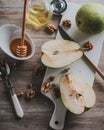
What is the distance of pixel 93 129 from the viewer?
970mm

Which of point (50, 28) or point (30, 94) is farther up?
point (50, 28)

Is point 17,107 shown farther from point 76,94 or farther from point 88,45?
point 88,45

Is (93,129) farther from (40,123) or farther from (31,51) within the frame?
(31,51)

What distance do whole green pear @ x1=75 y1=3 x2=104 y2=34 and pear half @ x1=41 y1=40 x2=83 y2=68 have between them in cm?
6

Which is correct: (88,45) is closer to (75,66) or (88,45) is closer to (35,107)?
(75,66)

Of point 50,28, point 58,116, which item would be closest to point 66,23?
point 50,28

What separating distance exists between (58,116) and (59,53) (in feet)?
0.55

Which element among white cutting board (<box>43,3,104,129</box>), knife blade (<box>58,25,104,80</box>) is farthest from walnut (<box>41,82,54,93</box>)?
knife blade (<box>58,25,104,80</box>)

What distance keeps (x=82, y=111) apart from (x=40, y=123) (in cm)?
11

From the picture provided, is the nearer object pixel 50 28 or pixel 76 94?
pixel 76 94

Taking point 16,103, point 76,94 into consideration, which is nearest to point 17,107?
point 16,103

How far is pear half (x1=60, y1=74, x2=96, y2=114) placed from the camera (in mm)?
946

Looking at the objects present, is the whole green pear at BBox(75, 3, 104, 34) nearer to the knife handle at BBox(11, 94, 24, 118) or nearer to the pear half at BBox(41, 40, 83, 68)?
the pear half at BBox(41, 40, 83, 68)

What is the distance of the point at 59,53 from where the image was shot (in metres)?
1.01
